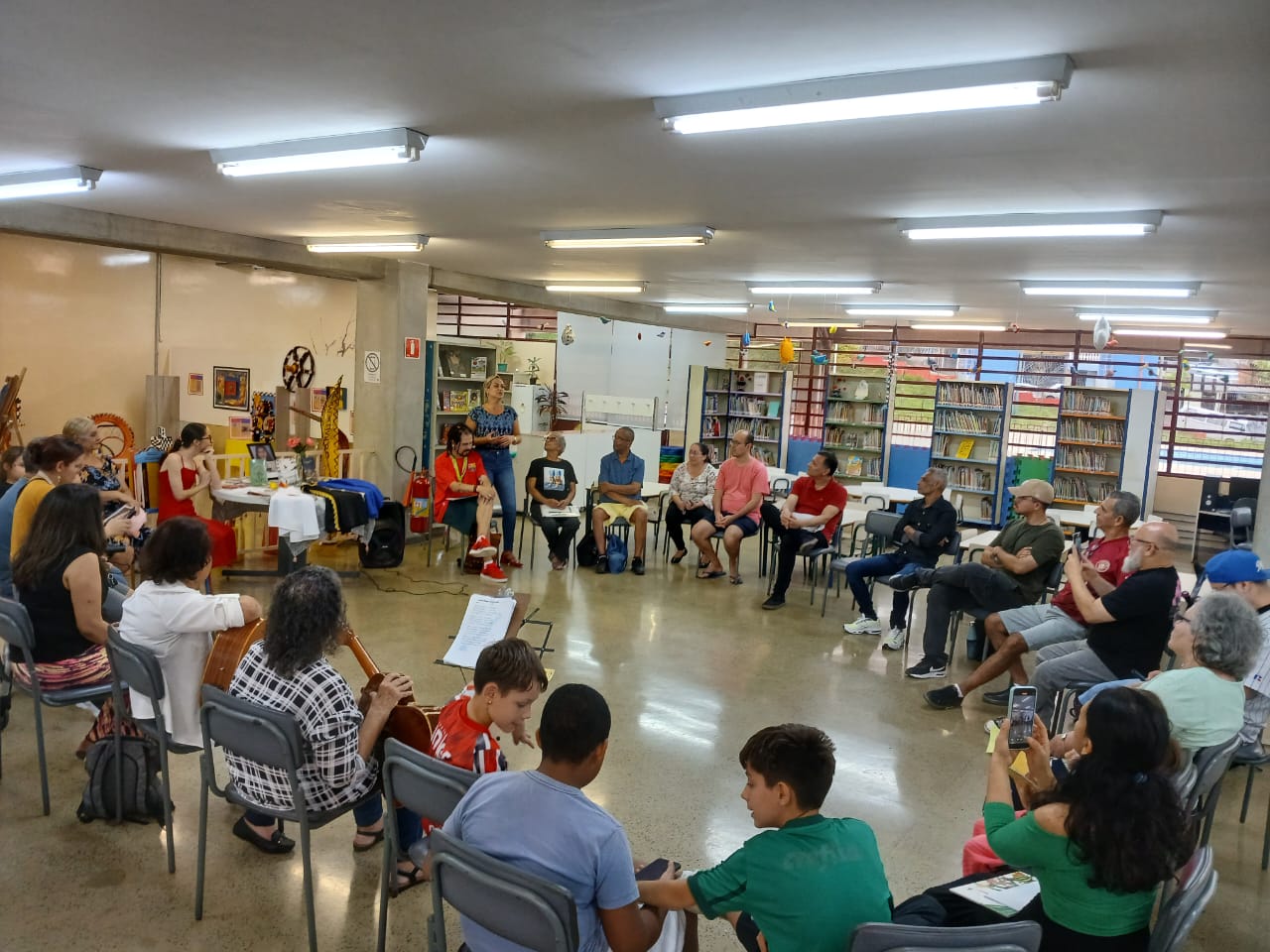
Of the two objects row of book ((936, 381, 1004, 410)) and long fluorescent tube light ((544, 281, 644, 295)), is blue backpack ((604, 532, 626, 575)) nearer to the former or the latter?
long fluorescent tube light ((544, 281, 644, 295))

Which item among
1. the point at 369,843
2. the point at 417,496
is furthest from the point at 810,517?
the point at 369,843

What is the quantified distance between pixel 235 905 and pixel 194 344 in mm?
9228

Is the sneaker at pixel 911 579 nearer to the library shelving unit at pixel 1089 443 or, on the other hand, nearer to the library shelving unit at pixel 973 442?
the library shelving unit at pixel 973 442

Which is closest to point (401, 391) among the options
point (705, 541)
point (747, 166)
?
point (705, 541)

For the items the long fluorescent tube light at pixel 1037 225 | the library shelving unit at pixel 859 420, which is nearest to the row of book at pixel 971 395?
the library shelving unit at pixel 859 420

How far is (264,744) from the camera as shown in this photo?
258 centimetres

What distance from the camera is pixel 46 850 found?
3197 mm

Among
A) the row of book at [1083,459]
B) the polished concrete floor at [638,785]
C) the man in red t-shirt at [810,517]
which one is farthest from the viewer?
the row of book at [1083,459]

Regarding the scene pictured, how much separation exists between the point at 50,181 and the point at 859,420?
32.9 ft

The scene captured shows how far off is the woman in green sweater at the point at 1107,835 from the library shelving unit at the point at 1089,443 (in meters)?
10.7

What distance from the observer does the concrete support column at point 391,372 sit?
899 centimetres

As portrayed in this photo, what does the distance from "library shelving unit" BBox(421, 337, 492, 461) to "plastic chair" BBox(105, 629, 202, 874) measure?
650 centimetres

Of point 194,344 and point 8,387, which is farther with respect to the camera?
point 194,344

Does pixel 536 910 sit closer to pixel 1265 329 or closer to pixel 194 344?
pixel 194 344
